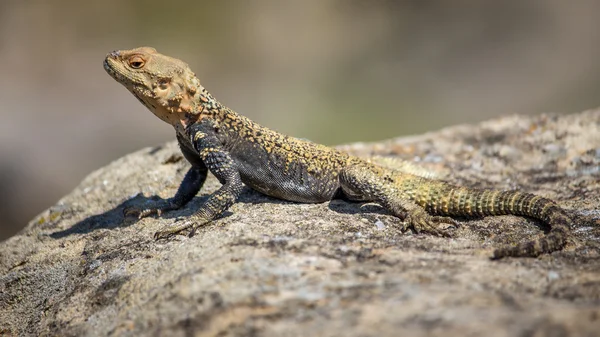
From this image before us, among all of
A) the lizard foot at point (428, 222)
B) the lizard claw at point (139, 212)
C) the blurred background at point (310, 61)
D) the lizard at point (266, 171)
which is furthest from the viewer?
the blurred background at point (310, 61)

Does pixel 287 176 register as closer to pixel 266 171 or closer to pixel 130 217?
pixel 266 171

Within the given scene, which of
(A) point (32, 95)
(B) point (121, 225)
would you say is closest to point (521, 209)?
(B) point (121, 225)

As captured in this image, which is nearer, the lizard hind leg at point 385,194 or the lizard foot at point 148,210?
the lizard hind leg at point 385,194

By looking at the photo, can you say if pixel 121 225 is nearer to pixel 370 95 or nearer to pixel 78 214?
pixel 78 214

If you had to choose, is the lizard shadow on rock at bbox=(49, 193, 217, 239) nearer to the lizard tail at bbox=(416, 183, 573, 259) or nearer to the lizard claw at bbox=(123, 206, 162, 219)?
the lizard claw at bbox=(123, 206, 162, 219)

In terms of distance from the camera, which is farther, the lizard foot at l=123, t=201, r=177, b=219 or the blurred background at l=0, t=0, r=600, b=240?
the blurred background at l=0, t=0, r=600, b=240

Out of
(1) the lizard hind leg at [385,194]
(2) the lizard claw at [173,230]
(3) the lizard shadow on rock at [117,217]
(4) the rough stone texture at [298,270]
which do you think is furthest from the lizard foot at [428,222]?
(3) the lizard shadow on rock at [117,217]

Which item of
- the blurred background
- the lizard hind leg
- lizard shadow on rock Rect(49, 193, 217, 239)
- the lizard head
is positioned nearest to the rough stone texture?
lizard shadow on rock Rect(49, 193, 217, 239)

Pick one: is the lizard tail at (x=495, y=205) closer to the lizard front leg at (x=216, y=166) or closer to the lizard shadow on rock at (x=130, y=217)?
the lizard shadow on rock at (x=130, y=217)
